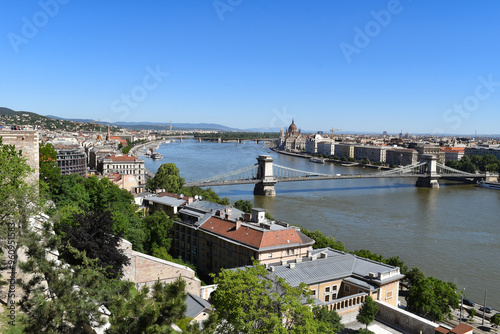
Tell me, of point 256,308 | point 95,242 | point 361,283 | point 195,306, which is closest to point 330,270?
point 361,283

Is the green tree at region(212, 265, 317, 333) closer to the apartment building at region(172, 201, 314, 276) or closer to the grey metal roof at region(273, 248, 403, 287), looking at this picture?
the grey metal roof at region(273, 248, 403, 287)

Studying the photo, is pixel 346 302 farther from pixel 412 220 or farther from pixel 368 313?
pixel 412 220

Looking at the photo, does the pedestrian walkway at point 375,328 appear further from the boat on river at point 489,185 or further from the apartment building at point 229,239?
the boat on river at point 489,185

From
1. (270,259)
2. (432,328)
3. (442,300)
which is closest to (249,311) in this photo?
(432,328)

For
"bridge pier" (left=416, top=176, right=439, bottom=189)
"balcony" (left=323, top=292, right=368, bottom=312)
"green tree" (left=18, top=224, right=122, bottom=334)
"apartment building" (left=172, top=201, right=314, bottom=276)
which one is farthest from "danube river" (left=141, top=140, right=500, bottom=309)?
"green tree" (left=18, top=224, right=122, bottom=334)

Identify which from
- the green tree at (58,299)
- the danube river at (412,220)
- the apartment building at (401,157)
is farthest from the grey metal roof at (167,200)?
the apartment building at (401,157)

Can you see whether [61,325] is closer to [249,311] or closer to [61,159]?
[249,311]
